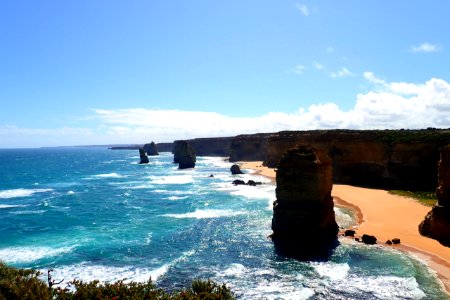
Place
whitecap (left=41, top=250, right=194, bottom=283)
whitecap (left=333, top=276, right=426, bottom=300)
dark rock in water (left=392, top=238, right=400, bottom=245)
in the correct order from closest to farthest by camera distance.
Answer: whitecap (left=333, top=276, right=426, bottom=300)
whitecap (left=41, top=250, right=194, bottom=283)
dark rock in water (left=392, top=238, right=400, bottom=245)

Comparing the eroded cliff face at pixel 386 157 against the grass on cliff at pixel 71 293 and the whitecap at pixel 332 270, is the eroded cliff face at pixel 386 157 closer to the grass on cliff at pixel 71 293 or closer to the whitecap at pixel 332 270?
the whitecap at pixel 332 270

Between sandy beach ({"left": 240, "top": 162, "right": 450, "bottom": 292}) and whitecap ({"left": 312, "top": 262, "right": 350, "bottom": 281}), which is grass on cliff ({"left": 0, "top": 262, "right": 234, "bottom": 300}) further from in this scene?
sandy beach ({"left": 240, "top": 162, "right": 450, "bottom": 292})

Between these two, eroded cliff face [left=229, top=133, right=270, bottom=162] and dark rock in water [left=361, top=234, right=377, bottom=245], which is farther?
eroded cliff face [left=229, top=133, right=270, bottom=162]

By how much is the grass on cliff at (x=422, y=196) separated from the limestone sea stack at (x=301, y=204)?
2222cm

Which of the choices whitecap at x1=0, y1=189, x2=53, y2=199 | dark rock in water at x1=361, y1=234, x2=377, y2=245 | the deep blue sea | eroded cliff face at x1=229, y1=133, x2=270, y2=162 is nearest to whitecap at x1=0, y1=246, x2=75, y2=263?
the deep blue sea

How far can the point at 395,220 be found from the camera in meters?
43.9

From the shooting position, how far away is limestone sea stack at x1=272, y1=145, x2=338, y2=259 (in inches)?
1405

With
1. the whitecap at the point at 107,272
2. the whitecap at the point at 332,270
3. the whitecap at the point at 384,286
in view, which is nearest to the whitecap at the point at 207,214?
the whitecap at the point at 107,272

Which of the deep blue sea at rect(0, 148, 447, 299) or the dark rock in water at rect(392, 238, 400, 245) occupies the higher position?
the dark rock in water at rect(392, 238, 400, 245)

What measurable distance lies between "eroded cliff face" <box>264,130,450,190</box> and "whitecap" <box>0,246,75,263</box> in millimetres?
52731

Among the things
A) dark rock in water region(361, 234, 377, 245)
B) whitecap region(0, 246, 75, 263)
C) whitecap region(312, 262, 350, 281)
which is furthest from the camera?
dark rock in water region(361, 234, 377, 245)

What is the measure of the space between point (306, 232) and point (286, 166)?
6459 mm

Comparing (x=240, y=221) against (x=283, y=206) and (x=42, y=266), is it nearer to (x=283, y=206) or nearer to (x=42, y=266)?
(x=283, y=206)

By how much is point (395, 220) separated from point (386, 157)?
26.4 m
